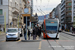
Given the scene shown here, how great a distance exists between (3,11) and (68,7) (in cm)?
5243

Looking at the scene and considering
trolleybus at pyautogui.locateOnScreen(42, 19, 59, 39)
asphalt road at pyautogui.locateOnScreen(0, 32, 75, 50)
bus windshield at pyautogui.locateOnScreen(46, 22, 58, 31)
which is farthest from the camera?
bus windshield at pyautogui.locateOnScreen(46, 22, 58, 31)

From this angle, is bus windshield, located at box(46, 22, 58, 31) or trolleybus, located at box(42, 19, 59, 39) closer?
trolleybus, located at box(42, 19, 59, 39)

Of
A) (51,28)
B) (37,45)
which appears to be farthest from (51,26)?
(37,45)

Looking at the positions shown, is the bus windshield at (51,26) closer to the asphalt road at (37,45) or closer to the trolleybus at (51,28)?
the trolleybus at (51,28)

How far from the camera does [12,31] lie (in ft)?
67.3

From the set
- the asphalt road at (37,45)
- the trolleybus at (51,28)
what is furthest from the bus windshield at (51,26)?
the asphalt road at (37,45)

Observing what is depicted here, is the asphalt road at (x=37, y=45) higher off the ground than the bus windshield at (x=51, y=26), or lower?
lower

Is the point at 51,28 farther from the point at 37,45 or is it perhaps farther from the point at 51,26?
the point at 37,45

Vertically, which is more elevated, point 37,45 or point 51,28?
point 51,28

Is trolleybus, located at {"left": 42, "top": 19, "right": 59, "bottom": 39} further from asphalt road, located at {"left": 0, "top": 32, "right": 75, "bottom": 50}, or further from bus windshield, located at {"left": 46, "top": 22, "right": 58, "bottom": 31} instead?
asphalt road, located at {"left": 0, "top": 32, "right": 75, "bottom": 50}

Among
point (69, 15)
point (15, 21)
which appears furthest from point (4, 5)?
point (69, 15)

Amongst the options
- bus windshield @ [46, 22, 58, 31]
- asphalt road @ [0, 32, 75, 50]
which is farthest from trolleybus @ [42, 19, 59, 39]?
asphalt road @ [0, 32, 75, 50]

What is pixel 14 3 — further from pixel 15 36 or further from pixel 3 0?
pixel 15 36

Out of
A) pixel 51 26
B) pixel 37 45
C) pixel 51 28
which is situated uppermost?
pixel 51 26
